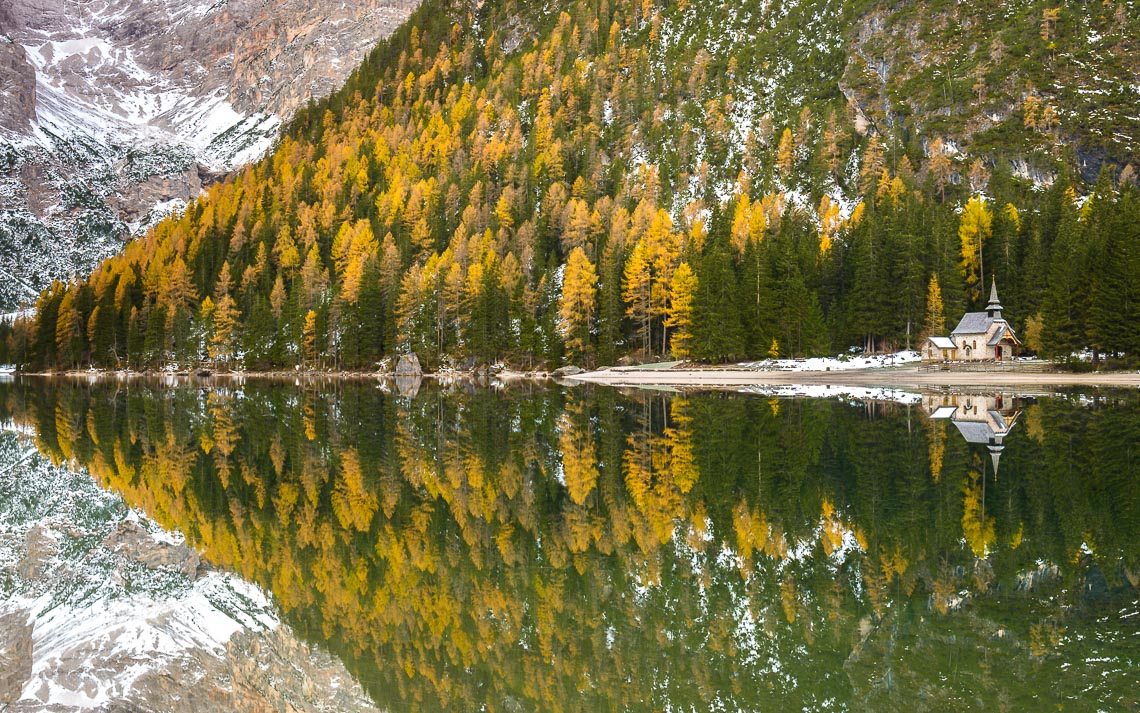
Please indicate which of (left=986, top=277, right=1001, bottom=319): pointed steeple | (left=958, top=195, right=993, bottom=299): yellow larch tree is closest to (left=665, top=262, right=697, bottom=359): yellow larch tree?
(left=958, top=195, right=993, bottom=299): yellow larch tree

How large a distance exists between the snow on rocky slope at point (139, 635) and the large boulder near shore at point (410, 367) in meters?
78.3

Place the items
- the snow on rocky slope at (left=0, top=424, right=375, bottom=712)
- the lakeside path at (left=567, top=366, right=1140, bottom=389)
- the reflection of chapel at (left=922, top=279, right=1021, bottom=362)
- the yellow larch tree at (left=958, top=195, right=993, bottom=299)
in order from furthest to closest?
the yellow larch tree at (left=958, top=195, right=993, bottom=299)
the reflection of chapel at (left=922, top=279, right=1021, bottom=362)
the lakeside path at (left=567, top=366, right=1140, bottom=389)
the snow on rocky slope at (left=0, top=424, right=375, bottom=712)

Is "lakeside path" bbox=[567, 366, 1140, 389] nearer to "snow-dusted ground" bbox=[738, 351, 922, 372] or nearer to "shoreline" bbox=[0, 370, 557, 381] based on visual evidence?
"snow-dusted ground" bbox=[738, 351, 922, 372]

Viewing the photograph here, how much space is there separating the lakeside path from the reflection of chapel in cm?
634

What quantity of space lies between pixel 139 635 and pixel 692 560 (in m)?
8.77

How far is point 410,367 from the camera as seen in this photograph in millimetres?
96375

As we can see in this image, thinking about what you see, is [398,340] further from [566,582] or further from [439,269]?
[566,582]

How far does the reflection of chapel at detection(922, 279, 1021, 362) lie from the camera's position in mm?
70688

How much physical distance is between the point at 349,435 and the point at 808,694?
2583 cm

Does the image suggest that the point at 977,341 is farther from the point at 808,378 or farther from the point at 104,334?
the point at 104,334

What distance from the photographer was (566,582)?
1251cm

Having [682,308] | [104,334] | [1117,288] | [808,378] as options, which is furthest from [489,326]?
[104,334]

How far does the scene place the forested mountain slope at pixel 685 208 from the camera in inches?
3054

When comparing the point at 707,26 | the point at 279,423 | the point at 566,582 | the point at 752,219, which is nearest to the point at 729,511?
the point at 566,582
